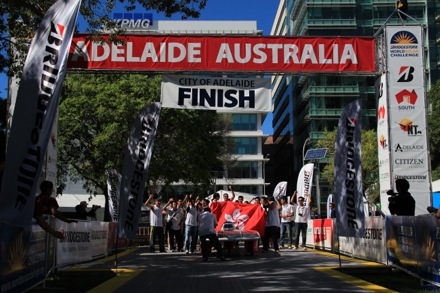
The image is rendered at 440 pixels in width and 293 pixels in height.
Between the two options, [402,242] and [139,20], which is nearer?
[402,242]

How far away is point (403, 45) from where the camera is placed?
46.9 ft

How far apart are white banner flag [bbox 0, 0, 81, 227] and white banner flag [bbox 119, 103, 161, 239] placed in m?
5.28

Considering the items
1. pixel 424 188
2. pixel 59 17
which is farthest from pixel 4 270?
pixel 424 188

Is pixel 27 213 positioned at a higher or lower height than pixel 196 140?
lower

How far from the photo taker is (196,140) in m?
30.7

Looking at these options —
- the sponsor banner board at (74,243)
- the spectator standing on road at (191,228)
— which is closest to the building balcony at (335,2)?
the spectator standing on road at (191,228)

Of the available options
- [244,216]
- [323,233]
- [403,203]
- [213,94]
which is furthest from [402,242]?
[244,216]

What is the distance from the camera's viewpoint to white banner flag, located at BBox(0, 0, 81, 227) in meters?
5.85

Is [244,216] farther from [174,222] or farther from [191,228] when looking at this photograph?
[174,222]

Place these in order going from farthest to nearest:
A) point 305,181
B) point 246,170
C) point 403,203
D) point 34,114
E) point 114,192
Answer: point 246,170, point 305,181, point 114,192, point 403,203, point 34,114

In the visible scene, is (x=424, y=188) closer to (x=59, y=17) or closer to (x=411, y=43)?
(x=411, y=43)

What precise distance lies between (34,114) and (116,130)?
2246cm

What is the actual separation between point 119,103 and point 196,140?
4.89m

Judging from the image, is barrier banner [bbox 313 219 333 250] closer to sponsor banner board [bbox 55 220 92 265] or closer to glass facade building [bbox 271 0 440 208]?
sponsor banner board [bbox 55 220 92 265]
